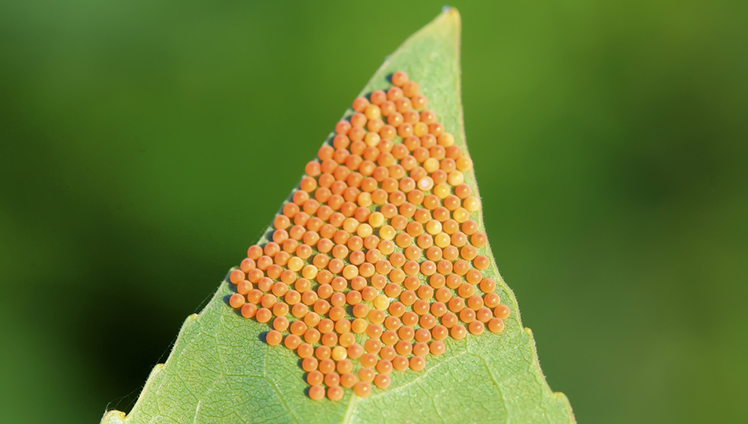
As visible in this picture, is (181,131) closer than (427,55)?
No

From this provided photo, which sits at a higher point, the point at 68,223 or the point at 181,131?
the point at 181,131

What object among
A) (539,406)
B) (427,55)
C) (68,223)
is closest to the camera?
(539,406)

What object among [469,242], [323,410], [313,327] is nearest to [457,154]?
[469,242]

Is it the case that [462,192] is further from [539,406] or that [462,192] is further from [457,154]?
[539,406]

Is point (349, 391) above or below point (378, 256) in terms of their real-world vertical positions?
below
